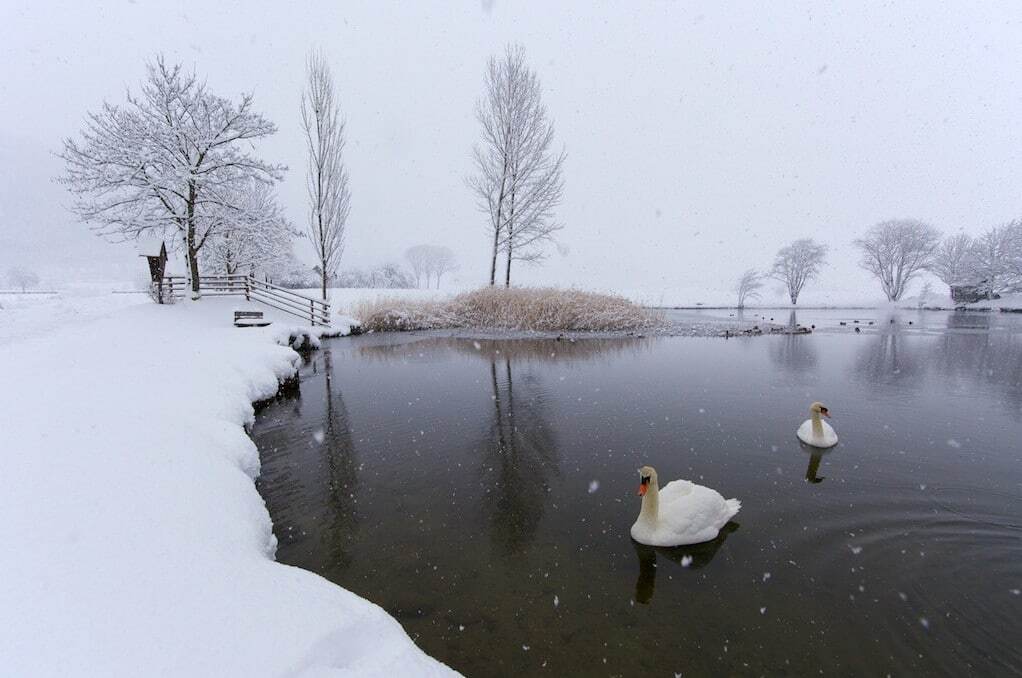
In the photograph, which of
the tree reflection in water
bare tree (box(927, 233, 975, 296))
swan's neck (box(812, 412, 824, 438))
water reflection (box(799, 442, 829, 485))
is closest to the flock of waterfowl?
water reflection (box(799, 442, 829, 485))

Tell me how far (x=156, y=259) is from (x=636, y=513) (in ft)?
69.5

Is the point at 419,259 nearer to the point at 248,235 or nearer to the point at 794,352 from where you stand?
the point at 248,235

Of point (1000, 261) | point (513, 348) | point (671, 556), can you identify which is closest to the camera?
point (671, 556)

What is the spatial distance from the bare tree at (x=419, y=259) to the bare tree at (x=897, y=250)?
62094 mm

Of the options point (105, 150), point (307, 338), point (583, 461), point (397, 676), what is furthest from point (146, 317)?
point (397, 676)

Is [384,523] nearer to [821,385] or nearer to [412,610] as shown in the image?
[412,610]

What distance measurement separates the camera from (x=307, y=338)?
1472 centimetres

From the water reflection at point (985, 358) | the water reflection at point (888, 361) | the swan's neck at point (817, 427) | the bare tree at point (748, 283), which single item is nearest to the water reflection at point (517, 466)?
the swan's neck at point (817, 427)

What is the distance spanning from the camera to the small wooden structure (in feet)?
54.1

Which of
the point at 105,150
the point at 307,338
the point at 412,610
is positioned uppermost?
the point at 105,150

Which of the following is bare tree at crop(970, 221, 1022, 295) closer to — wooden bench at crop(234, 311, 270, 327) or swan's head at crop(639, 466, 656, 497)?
swan's head at crop(639, 466, 656, 497)

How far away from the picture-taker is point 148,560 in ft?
9.22

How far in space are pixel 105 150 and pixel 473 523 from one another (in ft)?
67.0

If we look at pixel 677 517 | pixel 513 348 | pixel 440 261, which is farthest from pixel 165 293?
pixel 440 261
